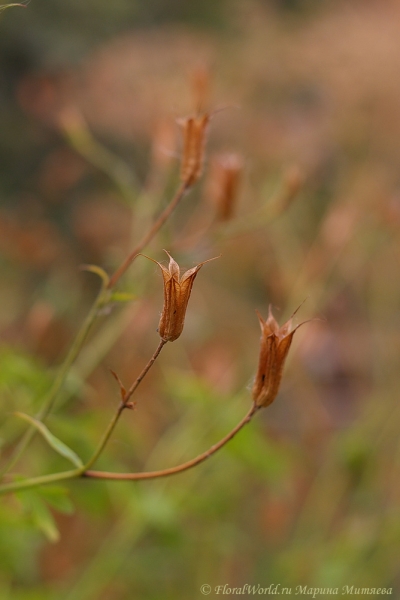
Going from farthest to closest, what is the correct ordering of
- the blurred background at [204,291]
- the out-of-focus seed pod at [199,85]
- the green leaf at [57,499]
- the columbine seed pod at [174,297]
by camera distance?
the blurred background at [204,291], the out-of-focus seed pod at [199,85], the green leaf at [57,499], the columbine seed pod at [174,297]

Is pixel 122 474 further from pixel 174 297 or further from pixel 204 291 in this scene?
pixel 204 291

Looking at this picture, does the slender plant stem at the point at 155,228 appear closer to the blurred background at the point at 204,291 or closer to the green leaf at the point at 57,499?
the blurred background at the point at 204,291

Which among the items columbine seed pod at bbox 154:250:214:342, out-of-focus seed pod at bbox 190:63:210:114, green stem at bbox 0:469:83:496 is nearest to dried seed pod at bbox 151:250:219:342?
columbine seed pod at bbox 154:250:214:342

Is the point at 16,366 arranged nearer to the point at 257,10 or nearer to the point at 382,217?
the point at 382,217

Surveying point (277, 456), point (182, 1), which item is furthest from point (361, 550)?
point (182, 1)

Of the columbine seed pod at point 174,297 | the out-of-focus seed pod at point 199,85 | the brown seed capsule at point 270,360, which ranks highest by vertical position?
the out-of-focus seed pod at point 199,85

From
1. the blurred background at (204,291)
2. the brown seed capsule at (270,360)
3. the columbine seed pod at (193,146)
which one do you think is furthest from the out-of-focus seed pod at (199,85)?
the brown seed capsule at (270,360)

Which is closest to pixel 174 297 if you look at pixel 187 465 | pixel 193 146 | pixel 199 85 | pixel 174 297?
pixel 174 297
